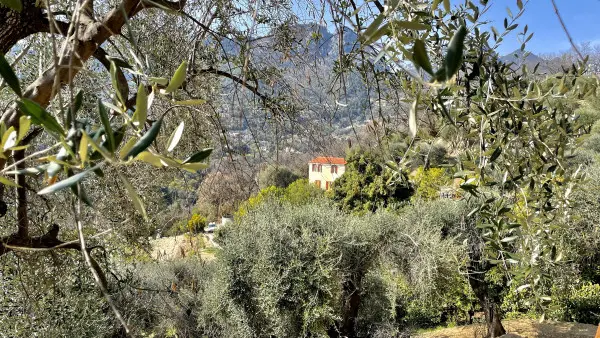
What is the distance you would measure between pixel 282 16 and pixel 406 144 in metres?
1.07

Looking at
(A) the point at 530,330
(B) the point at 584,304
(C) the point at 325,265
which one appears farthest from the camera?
(B) the point at 584,304

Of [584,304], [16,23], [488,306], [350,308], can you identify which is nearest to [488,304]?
[488,306]

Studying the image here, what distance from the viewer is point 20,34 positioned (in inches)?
47.8

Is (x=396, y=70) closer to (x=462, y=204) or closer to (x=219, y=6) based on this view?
(x=219, y=6)

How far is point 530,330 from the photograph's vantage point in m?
6.73

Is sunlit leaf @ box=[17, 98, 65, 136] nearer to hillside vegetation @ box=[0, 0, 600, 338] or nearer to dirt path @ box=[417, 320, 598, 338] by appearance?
hillside vegetation @ box=[0, 0, 600, 338]

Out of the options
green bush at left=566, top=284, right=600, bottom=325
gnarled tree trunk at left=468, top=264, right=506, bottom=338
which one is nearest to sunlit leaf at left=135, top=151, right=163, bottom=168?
gnarled tree trunk at left=468, top=264, right=506, bottom=338

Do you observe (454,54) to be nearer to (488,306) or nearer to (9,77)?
(9,77)

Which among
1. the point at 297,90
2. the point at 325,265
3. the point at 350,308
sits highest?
the point at 297,90

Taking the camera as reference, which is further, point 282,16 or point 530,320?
point 530,320

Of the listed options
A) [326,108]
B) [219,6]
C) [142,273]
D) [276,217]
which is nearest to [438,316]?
[276,217]

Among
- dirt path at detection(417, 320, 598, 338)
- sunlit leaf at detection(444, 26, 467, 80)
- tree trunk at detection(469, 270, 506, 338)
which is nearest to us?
sunlit leaf at detection(444, 26, 467, 80)

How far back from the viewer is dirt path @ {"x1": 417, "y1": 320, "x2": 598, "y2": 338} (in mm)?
6152

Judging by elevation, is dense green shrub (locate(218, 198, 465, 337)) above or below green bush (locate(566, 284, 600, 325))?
above
